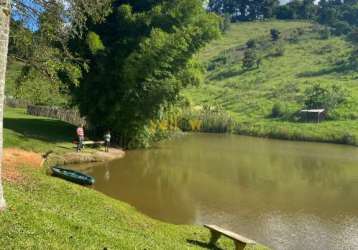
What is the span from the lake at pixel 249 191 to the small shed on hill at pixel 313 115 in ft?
79.6

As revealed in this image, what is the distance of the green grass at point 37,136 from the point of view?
2973cm

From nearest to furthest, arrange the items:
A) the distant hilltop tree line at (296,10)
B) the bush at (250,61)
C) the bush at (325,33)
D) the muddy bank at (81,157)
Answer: the muddy bank at (81,157), the bush at (250,61), the bush at (325,33), the distant hilltop tree line at (296,10)

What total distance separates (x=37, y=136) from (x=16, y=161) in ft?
32.9

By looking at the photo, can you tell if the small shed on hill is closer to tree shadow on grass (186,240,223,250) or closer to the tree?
the tree

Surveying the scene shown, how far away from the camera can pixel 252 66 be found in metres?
105

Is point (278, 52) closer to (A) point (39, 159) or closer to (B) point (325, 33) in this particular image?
(B) point (325, 33)

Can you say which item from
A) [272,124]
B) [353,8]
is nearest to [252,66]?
[272,124]

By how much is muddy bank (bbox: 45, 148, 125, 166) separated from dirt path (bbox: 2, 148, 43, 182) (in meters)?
0.86

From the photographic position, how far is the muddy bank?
95.2 feet

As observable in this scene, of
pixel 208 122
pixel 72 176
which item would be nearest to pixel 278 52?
pixel 208 122

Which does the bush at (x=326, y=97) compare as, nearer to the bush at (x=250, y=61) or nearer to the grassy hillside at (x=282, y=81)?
the grassy hillside at (x=282, y=81)

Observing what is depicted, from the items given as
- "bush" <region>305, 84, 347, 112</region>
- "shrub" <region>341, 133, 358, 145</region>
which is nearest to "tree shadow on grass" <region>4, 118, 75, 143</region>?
"shrub" <region>341, 133, 358, 145</region>

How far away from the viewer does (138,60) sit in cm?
3772

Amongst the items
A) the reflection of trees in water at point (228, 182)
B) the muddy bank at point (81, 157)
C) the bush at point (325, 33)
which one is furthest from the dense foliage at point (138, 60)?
the bush at point (325, 33)
